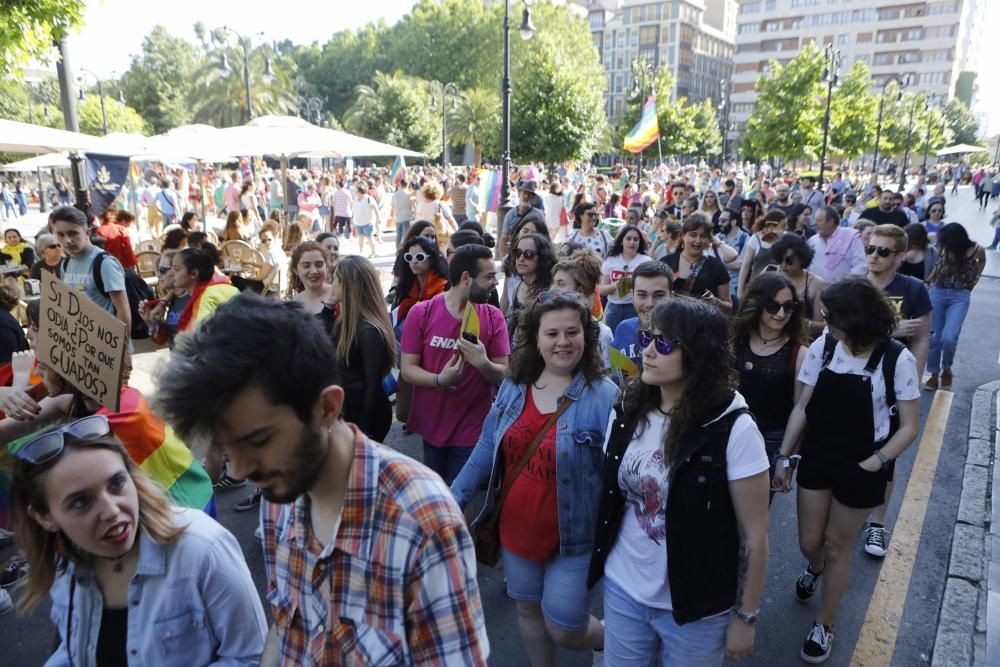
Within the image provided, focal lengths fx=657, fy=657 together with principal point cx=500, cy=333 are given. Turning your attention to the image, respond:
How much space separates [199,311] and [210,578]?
3184 millimetres

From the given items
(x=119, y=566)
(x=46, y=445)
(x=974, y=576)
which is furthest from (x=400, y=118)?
(x=119, y=566)

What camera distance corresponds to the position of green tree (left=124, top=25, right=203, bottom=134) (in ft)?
214

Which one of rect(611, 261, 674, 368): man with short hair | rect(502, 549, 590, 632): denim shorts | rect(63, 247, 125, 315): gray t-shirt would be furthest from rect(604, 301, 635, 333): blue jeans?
rect(63, 247, 125, 315): gray t-shirt

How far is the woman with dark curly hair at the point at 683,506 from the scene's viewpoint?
2.17 metres

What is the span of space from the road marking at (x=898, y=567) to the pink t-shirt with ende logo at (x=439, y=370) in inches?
91.7

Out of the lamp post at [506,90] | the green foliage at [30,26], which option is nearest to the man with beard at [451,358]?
the green foliage at [30,26]

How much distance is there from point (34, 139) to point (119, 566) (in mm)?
9056

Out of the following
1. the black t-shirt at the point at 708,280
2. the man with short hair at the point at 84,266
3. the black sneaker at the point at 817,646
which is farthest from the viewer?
the black t-shirt at the point at 708,280

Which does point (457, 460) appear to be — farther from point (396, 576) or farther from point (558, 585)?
point (396, 576)

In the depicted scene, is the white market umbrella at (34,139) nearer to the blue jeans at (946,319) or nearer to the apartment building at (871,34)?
the blue jeans at (946,319)

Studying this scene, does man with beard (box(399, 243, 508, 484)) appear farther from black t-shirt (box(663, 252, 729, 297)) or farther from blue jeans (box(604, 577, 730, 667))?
black t-shirt (box(663, 252, 729, 297))

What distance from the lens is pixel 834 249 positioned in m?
6.89

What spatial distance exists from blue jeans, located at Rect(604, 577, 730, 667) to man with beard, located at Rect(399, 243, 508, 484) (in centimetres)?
153

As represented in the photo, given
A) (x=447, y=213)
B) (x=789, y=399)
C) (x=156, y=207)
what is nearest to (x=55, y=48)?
(x=447, y=213)
